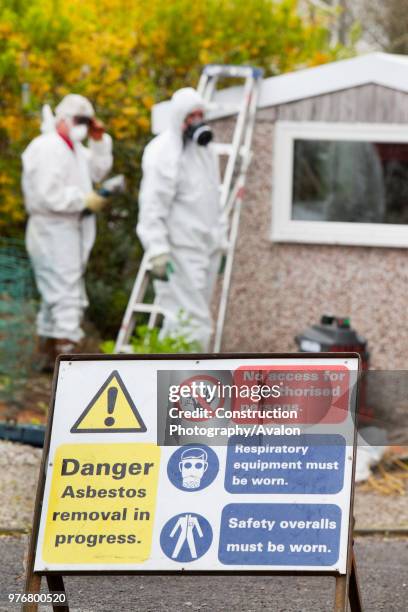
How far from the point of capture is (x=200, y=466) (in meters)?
4.57

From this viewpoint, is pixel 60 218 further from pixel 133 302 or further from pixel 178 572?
pixel 178 572

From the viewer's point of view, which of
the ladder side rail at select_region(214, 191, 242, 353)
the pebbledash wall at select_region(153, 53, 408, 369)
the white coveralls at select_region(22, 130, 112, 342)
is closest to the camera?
the ladder side rail at select_region(214, 191, 242, 353)

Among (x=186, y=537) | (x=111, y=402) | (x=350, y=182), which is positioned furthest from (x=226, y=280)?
(x=186, y=537)

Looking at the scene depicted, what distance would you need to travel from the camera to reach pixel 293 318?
1035cm

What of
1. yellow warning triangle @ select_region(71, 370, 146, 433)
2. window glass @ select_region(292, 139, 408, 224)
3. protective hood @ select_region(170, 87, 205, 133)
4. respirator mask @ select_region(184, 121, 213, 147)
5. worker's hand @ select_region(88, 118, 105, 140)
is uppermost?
protective hood @ select_region(170, 87, 205, 133)

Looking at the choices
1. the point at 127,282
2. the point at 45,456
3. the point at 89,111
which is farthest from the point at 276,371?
the point at 127,282

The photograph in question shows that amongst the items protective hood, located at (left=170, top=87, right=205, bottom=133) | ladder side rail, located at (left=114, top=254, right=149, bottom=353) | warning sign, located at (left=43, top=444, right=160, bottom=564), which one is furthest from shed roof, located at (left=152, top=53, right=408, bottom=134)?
warning sign, located at (left=43, top=444, right=160, bottom=564)

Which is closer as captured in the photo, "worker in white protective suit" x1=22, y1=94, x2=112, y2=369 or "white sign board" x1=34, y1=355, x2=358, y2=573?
"white sign board" x1=34, y1=355, x2=358, y2=573

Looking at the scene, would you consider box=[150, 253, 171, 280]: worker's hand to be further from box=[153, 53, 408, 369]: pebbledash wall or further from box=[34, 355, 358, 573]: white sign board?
box=[34, 355, 358, 573]: white sign board

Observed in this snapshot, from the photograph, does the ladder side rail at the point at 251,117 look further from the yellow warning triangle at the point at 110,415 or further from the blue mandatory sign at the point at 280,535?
the blue mandatory sign at the point at 280,535

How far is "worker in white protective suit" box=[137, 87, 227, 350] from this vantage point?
933 cm

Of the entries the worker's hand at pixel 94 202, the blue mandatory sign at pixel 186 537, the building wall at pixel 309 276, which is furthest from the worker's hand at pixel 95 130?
the blue mandatory sign at pixel 186 537

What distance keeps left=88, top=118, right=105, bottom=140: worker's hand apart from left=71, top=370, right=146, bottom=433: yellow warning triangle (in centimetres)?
642

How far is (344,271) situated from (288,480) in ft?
19.2
